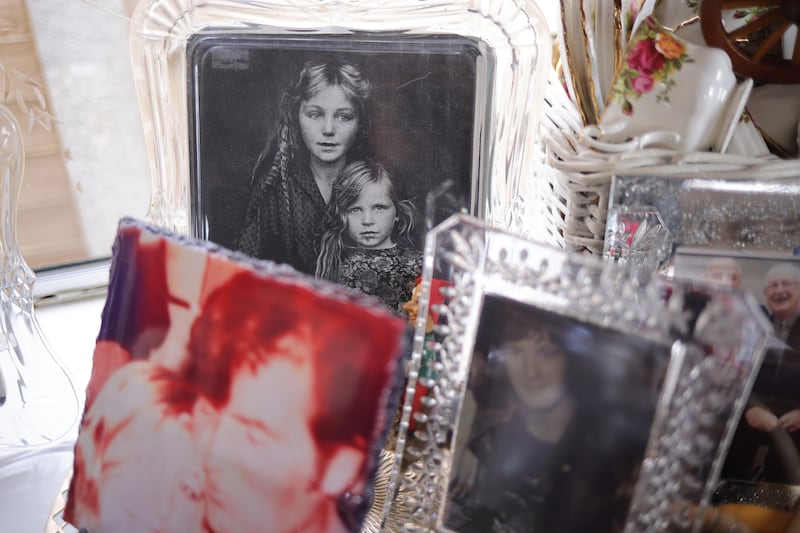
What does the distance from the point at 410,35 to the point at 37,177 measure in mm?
428

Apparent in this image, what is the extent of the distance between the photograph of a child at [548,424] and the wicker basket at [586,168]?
0.19 metres

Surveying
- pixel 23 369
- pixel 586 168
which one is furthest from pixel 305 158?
pixel 23 369

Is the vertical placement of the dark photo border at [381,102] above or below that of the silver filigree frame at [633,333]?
above

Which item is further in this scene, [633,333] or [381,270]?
[381,270]

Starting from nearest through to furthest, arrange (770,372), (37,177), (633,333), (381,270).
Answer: (633,333), (770,372), (381,270), (37,177)

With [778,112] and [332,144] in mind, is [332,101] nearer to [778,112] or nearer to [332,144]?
[332,144]

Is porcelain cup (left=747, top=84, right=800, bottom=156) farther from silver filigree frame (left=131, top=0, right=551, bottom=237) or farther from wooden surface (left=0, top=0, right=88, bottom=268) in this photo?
wooden surface (left=0, top=0, right=88, bottom=268)

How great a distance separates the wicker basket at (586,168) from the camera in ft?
Answer: 1.61

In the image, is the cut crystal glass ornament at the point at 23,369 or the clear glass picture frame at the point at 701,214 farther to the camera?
the cut crystal glass ornament at the point at 23,369

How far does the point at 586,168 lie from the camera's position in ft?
1.69

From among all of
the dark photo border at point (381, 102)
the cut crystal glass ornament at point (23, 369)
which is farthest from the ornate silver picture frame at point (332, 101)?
the cut crystal glass ornament at point (23, 369)

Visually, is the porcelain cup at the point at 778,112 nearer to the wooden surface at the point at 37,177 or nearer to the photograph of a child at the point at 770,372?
the photograph of a child at the point at 770,372

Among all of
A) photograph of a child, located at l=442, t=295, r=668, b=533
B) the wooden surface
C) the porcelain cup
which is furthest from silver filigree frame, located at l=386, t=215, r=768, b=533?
the wooden surface

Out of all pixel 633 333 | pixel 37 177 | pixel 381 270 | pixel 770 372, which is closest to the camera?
pixel 633 333
